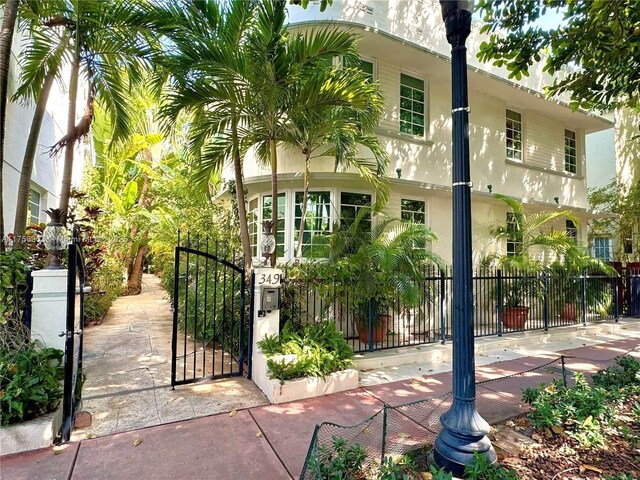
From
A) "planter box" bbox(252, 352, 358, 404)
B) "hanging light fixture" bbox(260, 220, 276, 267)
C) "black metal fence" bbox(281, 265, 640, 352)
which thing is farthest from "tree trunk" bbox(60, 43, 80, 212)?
"planter box" bbox(252, 352, 358, 404)

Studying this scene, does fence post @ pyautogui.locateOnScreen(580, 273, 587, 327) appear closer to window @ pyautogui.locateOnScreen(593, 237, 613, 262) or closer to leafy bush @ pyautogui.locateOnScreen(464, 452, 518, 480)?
window @ pyautogui.locateOnScreen(593, 237, 613, 262)

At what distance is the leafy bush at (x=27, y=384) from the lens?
127 inches

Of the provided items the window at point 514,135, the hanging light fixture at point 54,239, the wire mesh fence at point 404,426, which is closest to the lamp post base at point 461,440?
the wire mesh fence at point 404,426

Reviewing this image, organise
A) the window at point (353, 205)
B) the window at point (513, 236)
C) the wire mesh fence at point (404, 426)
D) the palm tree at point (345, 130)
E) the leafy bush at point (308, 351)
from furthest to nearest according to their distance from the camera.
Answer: the window at point (513, 236)
the window at point (353, 205)
the palm tree at point (345, 130)
the leafy bush at point (308, 351)
the wire mesh fence at point (404, 426)

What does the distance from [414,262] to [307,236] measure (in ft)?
8.35

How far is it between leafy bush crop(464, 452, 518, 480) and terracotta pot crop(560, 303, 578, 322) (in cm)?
873

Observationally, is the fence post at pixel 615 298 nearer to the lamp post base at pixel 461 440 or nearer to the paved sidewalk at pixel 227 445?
the paved sidewalk at pixel 227 445

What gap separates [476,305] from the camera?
29.1 feet

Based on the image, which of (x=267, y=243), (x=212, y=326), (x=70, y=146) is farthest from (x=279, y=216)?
(x=70, y=146)

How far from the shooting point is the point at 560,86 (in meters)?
5.20

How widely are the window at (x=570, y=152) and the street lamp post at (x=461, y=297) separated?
11.5 meters

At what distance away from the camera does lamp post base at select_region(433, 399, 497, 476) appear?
2.74 m

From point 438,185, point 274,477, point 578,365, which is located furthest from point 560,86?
point 274,477

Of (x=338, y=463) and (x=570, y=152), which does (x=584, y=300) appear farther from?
(x=338, y=463)
